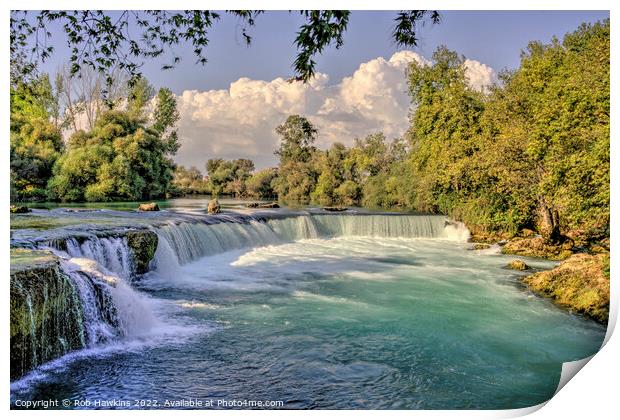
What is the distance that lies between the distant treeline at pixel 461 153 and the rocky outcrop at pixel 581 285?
42 centimetres

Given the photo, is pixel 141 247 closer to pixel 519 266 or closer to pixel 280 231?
pixel 280 231

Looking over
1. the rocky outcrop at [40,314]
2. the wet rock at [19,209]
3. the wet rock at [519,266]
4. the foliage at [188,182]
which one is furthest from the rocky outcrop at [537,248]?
the foliage at [188,182]

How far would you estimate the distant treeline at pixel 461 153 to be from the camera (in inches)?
208

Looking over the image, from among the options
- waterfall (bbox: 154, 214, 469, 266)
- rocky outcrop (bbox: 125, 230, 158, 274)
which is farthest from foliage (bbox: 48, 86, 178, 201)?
rocky outcrop (bbox: 125, 230, 158, 274)

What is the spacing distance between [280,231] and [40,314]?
774 cm

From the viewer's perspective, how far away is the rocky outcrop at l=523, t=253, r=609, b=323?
508 cm

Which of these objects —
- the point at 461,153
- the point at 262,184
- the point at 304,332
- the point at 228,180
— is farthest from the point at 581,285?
the point at 262,184

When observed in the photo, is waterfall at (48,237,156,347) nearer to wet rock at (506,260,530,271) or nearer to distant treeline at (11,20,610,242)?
distant treeline at (11,20,610,242)

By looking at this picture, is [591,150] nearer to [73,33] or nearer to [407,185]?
[73,33]

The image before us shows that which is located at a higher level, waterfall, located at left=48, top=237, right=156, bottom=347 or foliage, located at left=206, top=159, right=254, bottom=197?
foliage, located at left=206, top=159, right=254, bottom=197

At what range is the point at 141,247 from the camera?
21.5 feet

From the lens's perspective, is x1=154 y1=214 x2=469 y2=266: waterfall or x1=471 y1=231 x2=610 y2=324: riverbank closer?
x1=471 y1=231 x2=610 y2=324: riverbank

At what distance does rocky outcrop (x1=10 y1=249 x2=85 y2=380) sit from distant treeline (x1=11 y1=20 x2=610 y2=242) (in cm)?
177
